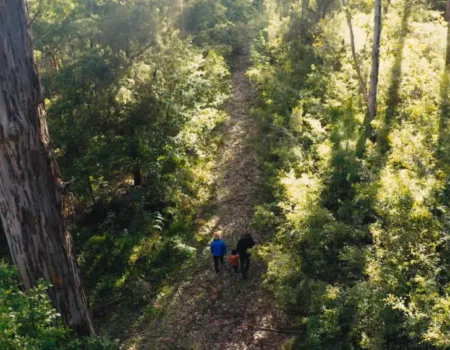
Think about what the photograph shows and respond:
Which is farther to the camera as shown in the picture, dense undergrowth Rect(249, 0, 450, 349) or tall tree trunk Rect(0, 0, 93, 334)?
dense undergrowth Rect(249, 0, 450, 349)

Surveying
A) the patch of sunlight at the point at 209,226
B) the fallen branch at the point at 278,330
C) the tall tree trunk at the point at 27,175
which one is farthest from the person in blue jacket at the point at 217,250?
the tall tree trunk at the point at 27,175

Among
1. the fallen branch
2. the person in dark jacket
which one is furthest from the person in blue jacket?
the fallen branch

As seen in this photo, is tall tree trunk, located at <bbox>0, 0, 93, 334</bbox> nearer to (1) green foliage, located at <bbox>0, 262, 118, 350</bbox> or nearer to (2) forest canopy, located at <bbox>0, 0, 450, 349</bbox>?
(2) forest canopy, located at <bbox>0, 0, 450, 349</bbox>

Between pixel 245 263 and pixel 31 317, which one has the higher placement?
pixel 31 317

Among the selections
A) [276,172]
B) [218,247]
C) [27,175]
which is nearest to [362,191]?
[218,247]

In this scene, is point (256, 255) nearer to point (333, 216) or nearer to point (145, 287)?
point (333, 216)

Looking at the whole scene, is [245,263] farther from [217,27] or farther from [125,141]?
[217,27]

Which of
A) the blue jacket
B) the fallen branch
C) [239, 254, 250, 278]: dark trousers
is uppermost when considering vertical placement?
the blue jacket
